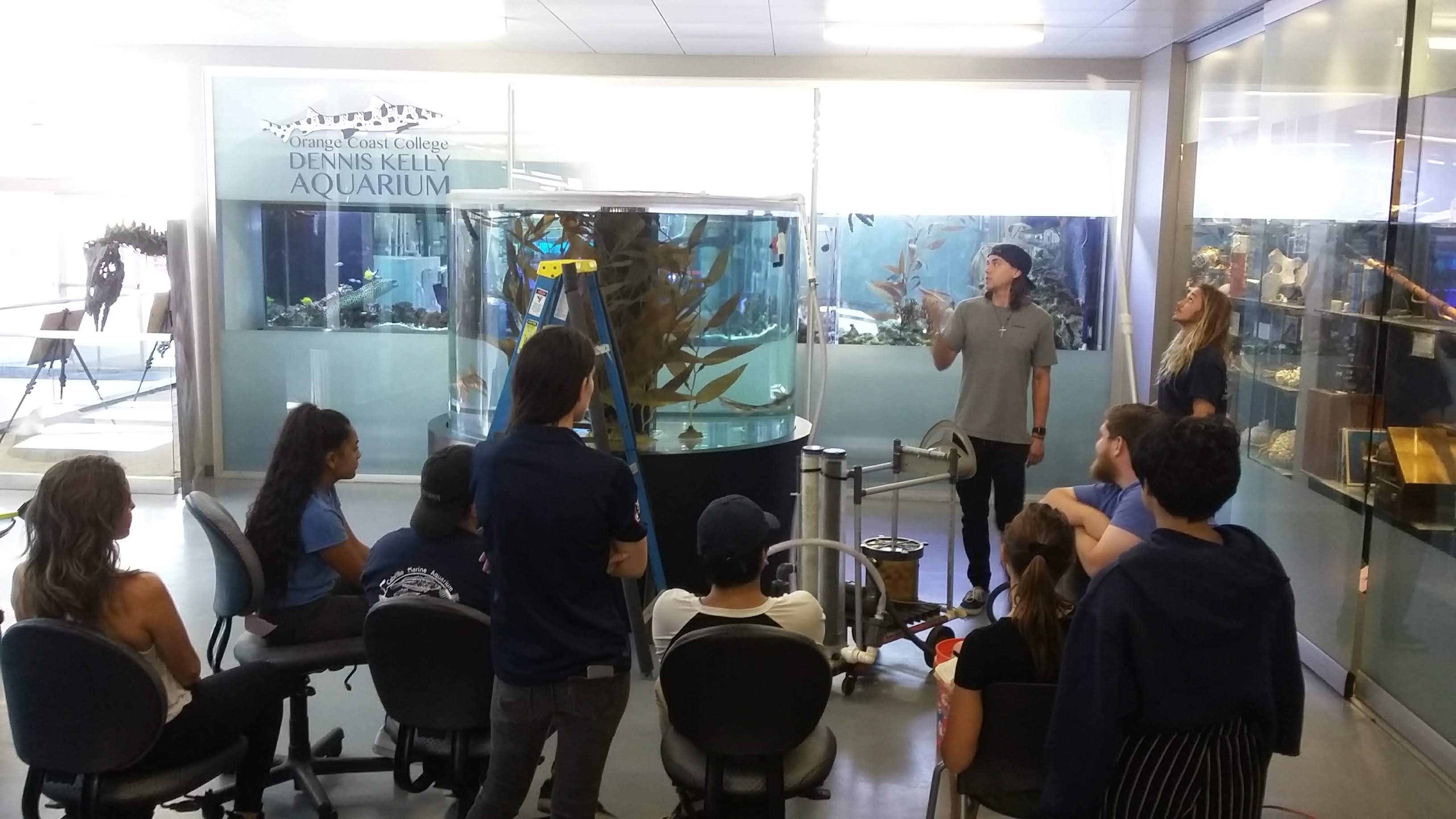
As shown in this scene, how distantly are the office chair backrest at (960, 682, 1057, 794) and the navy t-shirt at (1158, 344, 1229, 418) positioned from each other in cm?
217

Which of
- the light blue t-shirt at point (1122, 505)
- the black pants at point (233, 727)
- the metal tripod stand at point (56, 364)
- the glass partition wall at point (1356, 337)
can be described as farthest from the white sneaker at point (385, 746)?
the metal tripod stand at point (56, 364)

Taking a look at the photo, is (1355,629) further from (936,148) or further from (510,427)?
(936,148)

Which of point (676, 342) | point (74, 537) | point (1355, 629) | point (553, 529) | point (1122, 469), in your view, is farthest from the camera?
point (676, 342)

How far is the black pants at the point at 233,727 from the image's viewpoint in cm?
239

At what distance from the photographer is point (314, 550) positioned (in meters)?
2.93

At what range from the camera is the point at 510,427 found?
2.24 meters

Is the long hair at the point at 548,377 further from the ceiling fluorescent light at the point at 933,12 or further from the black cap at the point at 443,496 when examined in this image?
the ceiling fluorescent light at the point at 933,12

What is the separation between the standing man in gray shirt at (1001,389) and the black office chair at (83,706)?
312cm

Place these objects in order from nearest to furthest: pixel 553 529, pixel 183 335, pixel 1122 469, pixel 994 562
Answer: pixel 553 529
pixel 1122 469
pixel 994 562
pixel 183 335

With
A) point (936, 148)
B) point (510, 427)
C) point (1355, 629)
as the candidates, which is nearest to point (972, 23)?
point (936, 148)

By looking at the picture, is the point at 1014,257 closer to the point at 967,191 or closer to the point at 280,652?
the point at 967,191

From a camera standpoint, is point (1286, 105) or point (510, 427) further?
point (1286, 105)

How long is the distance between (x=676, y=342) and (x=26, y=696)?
8.22ft

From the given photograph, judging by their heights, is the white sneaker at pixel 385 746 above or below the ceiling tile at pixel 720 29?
below
